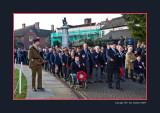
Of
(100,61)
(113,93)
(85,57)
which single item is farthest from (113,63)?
(100,61)

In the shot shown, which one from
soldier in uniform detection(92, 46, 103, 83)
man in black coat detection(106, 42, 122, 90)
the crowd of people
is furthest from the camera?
soldier in uniform detection(92, 46, 103, 83)

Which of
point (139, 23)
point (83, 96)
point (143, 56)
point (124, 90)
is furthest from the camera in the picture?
point (139, 23)

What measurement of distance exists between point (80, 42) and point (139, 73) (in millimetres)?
15894

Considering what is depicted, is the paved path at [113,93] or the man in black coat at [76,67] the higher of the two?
the man in black coat at [76,67]

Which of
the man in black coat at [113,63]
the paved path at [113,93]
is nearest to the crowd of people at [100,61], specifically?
the man in black coat at [113,63]

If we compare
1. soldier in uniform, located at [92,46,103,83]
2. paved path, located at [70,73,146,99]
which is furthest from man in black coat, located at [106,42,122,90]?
soldier in uniform, located at [92,46,103,83]

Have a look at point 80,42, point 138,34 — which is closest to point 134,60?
point 138,34

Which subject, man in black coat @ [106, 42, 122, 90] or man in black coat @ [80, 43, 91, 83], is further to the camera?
man in black coat @ [80, 43, 91, 83]

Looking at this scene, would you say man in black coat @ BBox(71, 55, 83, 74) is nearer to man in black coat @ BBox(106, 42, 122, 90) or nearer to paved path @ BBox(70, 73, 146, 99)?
paved path @ BBox(70, 73, 146, 99)

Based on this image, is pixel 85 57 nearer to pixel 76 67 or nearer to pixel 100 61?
pixel 100 61

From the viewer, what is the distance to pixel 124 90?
30.4 feet

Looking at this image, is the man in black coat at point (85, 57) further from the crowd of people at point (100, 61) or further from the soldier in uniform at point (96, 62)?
the soldier in uniform at point (96, 62)

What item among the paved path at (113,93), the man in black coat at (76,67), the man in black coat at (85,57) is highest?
the man in black coat at (85,57)

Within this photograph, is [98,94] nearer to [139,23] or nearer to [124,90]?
[124,90]
